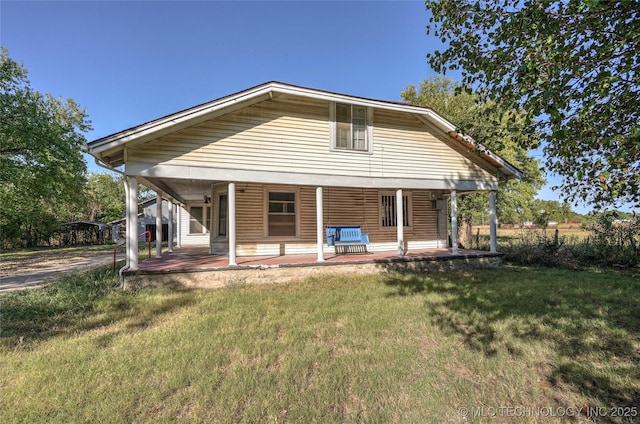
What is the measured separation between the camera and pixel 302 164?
28.5 feet

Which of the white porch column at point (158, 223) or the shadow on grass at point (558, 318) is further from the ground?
the white porch column at point (158, 223)

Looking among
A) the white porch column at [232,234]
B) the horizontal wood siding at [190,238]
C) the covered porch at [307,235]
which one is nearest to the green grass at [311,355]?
the white porch column at [232,234]

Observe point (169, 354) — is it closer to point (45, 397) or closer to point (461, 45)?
point (45, 397)

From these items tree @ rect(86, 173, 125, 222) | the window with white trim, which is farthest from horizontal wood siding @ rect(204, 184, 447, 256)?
tree @ rect(86, 173, 125, 222)

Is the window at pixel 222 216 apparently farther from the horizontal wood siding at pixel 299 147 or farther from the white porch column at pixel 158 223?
the horizontal wood siding at pixel 299 147

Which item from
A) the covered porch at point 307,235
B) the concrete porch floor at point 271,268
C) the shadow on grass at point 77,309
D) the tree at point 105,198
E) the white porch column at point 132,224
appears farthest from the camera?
the tree at point 105,198

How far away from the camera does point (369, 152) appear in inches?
372

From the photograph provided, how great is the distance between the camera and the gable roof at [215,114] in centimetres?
675

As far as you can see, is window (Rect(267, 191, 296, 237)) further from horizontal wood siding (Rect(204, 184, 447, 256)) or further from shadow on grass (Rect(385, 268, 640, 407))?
shadow on grass (Rect(385, 268, 640, 407))

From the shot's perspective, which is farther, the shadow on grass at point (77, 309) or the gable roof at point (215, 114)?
the gable roof at point (215, 114)

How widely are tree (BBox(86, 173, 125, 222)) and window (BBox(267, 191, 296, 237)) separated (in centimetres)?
3126

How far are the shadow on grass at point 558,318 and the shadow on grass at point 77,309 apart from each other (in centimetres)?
496

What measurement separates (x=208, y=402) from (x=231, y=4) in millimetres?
11584

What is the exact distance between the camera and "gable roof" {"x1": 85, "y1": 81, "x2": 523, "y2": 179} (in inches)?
266
